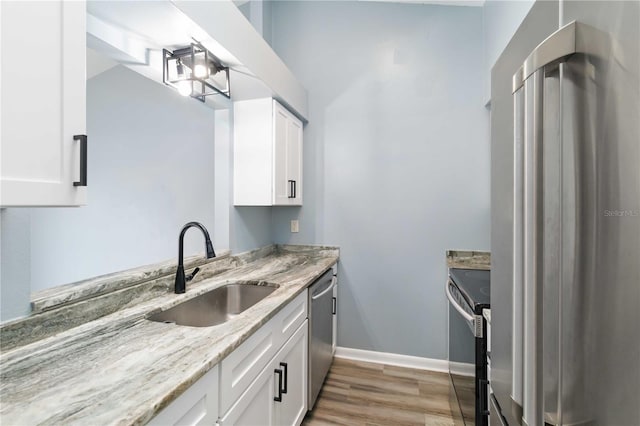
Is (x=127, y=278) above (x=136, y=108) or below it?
below

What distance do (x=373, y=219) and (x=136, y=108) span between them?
2.23 metres

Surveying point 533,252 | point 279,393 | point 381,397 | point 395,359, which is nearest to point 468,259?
point 395,359

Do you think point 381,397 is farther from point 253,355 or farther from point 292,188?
point 292,188

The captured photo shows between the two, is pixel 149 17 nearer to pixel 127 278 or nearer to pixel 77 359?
pixel 127 278

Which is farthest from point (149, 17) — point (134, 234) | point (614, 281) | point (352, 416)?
point (352, 416)

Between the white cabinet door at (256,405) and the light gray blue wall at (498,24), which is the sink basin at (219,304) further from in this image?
the light gray blue wall at (498,24)

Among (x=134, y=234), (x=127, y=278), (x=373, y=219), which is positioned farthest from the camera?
(x=373, y=219)

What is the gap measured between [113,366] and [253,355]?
0.48 m

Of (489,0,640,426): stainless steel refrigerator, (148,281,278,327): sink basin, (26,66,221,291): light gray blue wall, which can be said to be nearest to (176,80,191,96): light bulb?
(26,66,221,291): light gray blue wall

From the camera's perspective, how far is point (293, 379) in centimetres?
160

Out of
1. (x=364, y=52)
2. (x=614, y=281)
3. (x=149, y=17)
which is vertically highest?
(x=364, y=52)

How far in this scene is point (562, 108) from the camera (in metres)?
0.52

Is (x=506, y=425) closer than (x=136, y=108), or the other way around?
(x=506, y=425)

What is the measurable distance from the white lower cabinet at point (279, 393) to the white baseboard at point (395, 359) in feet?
2.94
